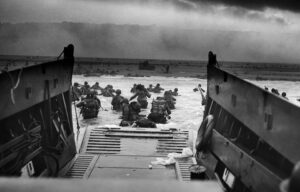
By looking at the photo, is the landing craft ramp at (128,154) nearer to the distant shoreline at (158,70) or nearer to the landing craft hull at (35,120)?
the landing craft hull at (35,120)

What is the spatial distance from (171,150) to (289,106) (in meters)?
3.48

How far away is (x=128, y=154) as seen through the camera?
19.9 ft

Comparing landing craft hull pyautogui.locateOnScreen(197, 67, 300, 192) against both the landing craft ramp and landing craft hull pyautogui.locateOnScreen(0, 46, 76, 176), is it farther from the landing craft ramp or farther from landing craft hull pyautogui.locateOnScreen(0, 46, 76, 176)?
landing craft hull pyautogui.locateOnScreen(0, 46, 76, 176)

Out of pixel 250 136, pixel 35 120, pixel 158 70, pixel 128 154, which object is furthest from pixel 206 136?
pixel 158 70

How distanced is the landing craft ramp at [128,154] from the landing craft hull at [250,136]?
0.66 m

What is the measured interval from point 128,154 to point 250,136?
2.49m

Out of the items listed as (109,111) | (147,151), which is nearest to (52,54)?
(109,111)

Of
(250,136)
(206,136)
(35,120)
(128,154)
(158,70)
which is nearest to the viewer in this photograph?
(250,136)

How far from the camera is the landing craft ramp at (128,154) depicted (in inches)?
201

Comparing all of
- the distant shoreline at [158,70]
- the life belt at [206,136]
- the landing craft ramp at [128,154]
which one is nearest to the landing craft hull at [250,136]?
the life belt at [206,136]

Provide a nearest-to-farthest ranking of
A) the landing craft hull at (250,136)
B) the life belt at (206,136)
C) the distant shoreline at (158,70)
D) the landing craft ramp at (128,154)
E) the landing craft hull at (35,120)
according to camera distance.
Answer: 1. the landing craft hull at (250,136)
2. the landing craft hull at (35,120)
3. the landing craft ramp at (128,154)
4. the life belt at (206,136)
5. the distant shoreline at (158,70)

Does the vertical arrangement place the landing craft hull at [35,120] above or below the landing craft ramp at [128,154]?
above

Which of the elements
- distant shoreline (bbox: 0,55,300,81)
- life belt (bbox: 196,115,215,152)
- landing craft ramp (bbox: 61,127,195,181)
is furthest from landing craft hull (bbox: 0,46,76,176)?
distant shoreline (bbox: 0,55,300,81)

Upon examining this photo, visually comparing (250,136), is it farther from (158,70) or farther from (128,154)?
(158,70)
